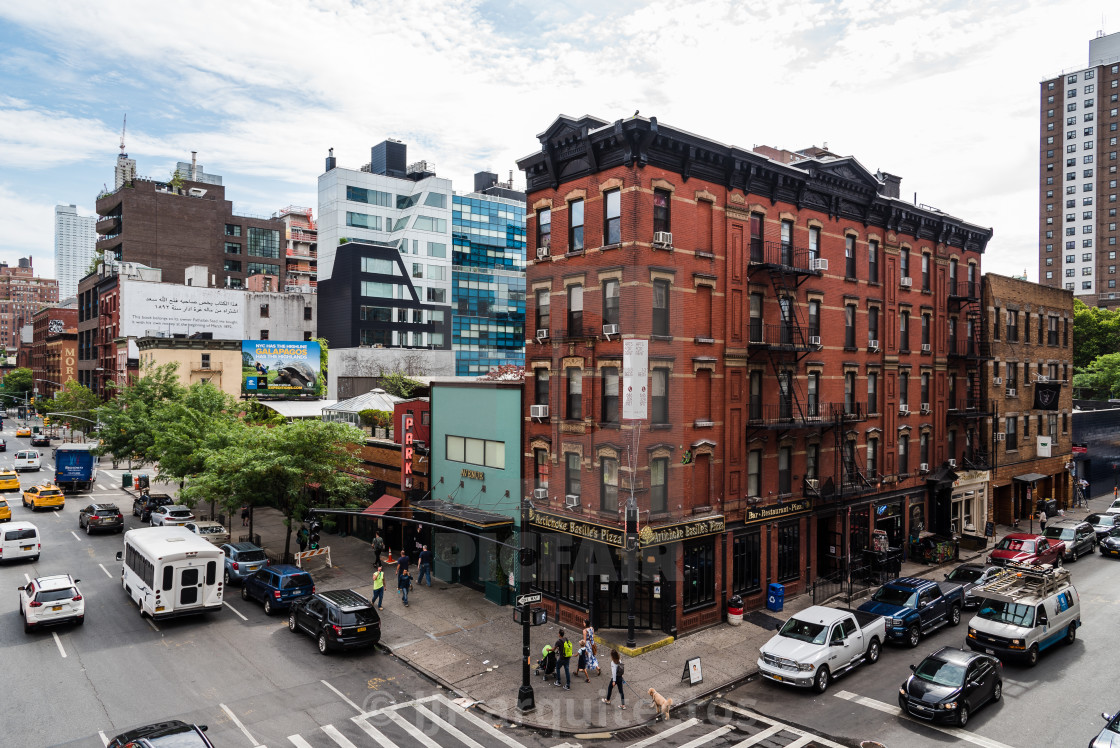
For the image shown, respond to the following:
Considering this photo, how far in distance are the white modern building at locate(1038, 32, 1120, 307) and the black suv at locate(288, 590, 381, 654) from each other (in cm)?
14039

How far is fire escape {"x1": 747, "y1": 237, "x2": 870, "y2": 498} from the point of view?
28117 mm

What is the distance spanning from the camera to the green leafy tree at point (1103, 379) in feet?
263

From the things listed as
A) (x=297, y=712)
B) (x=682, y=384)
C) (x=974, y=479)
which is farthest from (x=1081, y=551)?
(x=297, y=712)

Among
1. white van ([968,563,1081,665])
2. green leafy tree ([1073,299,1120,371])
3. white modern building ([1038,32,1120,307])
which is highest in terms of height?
white modern building ([1038,32,1120,307])

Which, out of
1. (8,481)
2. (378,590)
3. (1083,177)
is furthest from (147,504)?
(1083,177)

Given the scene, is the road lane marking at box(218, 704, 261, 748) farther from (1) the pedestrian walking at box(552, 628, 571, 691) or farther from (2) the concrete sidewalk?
(1) the pedestrian walking at box(552, 628, 571, 691)

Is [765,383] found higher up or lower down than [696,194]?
lower down

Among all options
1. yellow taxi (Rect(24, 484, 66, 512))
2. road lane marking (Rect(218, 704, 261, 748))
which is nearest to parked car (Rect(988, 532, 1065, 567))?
road lane marking (Rect(218, 704, 261, 748))

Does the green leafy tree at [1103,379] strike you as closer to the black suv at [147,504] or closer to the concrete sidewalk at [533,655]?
the concrete sidewalk at [533,655]

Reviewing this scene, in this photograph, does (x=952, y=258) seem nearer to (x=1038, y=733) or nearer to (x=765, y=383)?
(x=765, y=383)

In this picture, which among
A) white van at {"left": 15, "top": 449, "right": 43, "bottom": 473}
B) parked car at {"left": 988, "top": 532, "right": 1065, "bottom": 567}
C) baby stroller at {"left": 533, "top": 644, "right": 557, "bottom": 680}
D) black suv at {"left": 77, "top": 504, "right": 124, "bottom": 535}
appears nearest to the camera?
baby stroller at {"left": 533, "top": 644, "right": 557, "bottom": 680}

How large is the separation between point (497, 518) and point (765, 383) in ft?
40.5

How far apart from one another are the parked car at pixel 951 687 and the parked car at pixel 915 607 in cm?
428

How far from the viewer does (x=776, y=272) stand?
1121 inches
